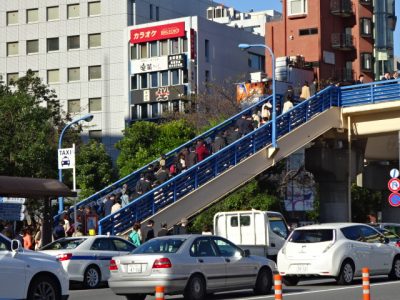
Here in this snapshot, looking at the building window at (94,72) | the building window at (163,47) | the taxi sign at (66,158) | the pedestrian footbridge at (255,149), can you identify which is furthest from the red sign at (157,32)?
the taxi sign at (66,158)

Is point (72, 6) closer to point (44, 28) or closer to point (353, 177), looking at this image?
point (44, 28)

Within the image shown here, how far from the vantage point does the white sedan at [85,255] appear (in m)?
25.8

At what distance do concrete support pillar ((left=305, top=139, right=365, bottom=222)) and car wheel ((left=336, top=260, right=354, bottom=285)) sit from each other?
59.8 ft

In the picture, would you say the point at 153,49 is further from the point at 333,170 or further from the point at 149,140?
the point at 333,170

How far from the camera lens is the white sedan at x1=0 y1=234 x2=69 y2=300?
16.8 metres

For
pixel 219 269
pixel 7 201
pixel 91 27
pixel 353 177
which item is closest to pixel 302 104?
Result: pixel 353 177

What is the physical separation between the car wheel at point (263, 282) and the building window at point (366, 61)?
65.4 meters

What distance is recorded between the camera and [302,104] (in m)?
38.0

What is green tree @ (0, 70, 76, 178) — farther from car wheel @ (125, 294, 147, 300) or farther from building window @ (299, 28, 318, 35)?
building window @ (299, 28, 318, 35)

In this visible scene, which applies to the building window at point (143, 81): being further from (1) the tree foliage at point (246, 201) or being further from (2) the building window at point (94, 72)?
(1) the tree foliage at point (246, 201)

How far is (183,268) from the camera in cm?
2033

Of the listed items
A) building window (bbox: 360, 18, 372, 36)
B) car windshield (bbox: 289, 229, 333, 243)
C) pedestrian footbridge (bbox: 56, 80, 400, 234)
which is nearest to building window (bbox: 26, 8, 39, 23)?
building window (bbox: 360, 18, 372, 36)

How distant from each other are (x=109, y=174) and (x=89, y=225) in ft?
112

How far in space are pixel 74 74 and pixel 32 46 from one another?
5.25m
